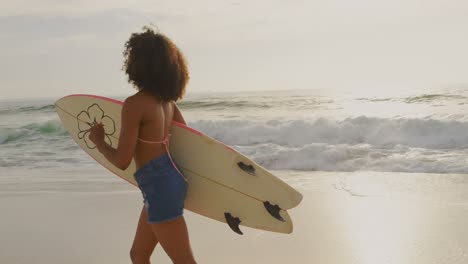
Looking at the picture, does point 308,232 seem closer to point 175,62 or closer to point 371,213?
point 371,213

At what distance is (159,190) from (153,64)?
1.71ft

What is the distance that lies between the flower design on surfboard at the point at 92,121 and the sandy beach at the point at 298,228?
1081mm

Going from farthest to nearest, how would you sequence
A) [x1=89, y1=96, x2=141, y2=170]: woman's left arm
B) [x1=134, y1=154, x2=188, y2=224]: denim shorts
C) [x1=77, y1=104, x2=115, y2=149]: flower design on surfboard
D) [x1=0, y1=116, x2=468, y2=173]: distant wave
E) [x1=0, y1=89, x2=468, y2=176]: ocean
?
[x1=0, y1=89, x2=468, y2=176]: ocean, [x1=0, y1=116, x2=468, y2=173]: distant wave, [x1=77, y1=104, x2=115, y2=149]: flower design on surfboard, [x1=134, y1=154, x2=188, y2=224]: denim shorts, [x1=89, y1=96, x2=141, y2=170]: woman's left arm

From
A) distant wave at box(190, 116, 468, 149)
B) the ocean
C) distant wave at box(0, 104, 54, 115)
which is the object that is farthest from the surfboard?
distant wave at box(0, 104, 54, 115)

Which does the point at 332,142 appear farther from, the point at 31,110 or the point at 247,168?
the point at 31,110

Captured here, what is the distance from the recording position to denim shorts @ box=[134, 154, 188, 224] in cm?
254

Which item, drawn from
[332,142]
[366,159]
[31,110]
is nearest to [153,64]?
[366,159]

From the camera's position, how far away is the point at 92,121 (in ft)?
11.9

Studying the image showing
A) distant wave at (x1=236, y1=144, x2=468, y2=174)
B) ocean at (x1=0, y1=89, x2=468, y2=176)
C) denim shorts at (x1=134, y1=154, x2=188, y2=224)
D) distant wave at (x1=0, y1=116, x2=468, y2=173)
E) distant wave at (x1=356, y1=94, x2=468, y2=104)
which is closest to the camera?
denim shorts at (x1=134, y1=154, x2=188, y2=224)

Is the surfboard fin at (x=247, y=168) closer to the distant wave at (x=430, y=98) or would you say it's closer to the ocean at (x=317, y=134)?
the ocean at (x=317, y=134)

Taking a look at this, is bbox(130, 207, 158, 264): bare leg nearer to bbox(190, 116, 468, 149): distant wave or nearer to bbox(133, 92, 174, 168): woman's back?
bbox(133, 92, 174, 168): woman's back

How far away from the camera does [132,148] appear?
95.3 inches

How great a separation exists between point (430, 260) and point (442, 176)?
3906 millimetres

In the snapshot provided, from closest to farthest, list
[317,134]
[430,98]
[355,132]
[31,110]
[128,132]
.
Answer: [128,132] < [355,132] < [317,134] < [430,98] < [31,110]
